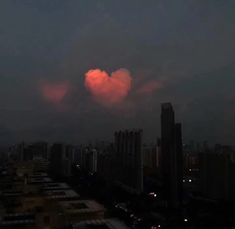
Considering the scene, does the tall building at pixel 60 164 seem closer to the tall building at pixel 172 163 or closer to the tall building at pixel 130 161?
the tall building at pixel 130 161

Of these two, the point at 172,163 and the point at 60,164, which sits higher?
the point at 172,163

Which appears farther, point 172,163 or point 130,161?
point 130,161

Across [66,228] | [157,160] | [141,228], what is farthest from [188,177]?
[66,228]

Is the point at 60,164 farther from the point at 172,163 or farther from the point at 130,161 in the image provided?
the point at 172,163

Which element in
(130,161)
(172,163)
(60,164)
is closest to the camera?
(172,163)

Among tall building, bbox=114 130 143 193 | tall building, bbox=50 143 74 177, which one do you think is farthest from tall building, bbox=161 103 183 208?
tall building, bbox=50 143 74 177

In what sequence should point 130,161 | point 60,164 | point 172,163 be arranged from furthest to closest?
point 60,164 < point 130,161 < point 172,163

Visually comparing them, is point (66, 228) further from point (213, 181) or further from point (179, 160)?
point (213, 181)

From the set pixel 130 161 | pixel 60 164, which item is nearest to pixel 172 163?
pixel 130 161
